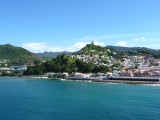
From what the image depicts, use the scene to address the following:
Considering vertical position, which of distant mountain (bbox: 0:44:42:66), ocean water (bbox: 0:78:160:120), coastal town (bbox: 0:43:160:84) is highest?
distant mountain (bbox: 0:44:42:66)

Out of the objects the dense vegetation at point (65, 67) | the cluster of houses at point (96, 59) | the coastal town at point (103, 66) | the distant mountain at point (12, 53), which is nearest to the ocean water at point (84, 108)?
the coastal town at point (103, 66)

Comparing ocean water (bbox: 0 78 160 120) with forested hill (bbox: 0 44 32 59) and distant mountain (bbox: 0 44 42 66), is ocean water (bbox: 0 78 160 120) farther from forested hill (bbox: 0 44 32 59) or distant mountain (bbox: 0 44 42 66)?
forested hill (bbox: 0 44 32 59)

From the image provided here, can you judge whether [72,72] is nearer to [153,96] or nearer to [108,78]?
[108,78]

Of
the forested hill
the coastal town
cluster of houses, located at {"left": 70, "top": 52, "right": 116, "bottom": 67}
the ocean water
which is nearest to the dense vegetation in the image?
the coastal town

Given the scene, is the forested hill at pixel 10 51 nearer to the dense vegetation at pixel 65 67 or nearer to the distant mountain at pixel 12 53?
the distant mountain at pixel 12 53

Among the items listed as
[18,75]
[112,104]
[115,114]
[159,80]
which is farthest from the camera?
[18,75]

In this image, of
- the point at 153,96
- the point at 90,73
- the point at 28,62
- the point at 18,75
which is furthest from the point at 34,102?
the point at 28,62

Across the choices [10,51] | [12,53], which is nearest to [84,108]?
[12,53]

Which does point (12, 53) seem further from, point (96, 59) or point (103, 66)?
point (103, 66)
